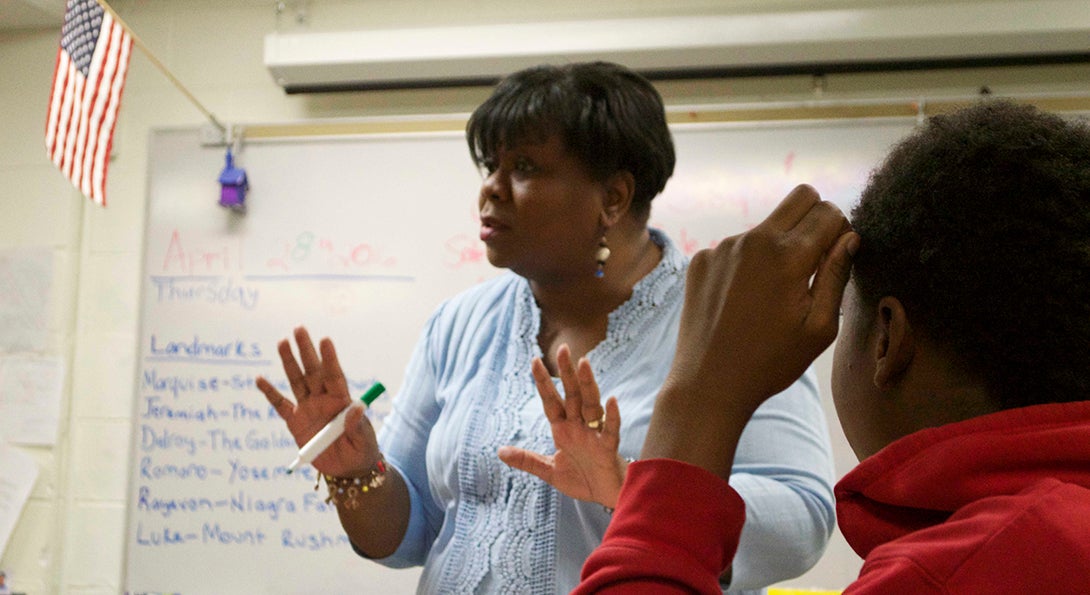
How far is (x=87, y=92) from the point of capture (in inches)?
81.6

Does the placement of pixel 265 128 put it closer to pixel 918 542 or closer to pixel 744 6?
pixel 744 6

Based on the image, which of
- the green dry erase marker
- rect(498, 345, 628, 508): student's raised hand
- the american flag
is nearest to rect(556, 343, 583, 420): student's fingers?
rect(498, 345, 628, 508): student's raised hand

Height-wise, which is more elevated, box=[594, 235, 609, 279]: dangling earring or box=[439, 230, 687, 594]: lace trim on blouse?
box=[594, 235, 609, 279]: dangling earring

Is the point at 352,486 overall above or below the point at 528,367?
below

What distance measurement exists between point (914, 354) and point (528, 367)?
0.71m

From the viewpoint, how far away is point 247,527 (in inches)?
91.8

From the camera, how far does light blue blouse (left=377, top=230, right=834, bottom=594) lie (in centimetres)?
103

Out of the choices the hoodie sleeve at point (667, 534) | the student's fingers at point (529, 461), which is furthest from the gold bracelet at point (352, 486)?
the hoodie sleeve at point (667, 534)

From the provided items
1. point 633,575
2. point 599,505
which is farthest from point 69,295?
point 633,575

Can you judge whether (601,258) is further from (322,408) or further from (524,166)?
(322,408)

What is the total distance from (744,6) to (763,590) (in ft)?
5.82

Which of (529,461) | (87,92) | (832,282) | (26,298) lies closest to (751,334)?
(832,282)

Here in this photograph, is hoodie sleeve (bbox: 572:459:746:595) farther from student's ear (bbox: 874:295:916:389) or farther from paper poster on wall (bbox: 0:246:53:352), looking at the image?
paper poster on wall (bbox: 0:246:53:352)

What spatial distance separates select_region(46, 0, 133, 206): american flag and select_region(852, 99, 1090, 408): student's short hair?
1.96 m
